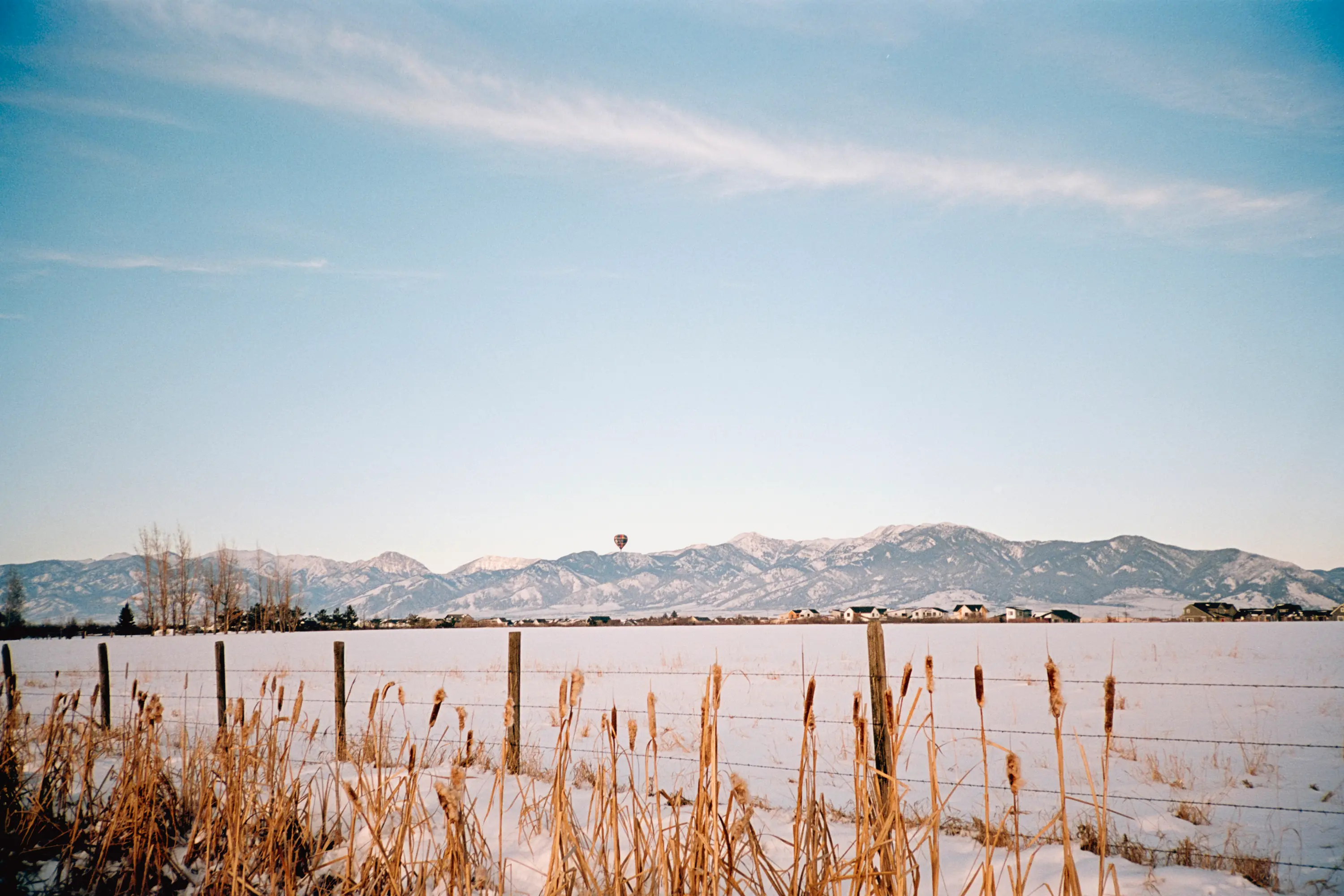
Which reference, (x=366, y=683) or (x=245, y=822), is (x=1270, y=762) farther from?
(x=366, y=683)

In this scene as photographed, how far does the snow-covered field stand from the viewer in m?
6.36

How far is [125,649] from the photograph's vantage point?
37469 millimetres

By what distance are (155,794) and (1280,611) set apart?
241 ft

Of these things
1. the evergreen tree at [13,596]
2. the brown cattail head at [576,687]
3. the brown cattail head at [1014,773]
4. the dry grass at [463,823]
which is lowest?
the evergreen tree at [13,596]

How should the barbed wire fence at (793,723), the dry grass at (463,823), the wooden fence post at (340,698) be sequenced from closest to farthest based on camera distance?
1. the dry grass at (463,823)
2. the barbed wire fence at (793,723)
3. the wooden fence post at (340,698)

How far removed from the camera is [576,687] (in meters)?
2.19

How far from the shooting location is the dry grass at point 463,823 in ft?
6.98

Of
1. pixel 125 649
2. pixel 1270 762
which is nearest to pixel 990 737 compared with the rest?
pixel 1270 762

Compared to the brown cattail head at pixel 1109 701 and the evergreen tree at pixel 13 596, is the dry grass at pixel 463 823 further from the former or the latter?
the evergreen tree at pixel 13 596

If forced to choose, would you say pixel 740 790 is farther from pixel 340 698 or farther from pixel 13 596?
pixel 13 596

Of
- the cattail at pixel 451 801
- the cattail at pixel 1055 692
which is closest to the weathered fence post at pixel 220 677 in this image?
the cattail at pixel 451 801

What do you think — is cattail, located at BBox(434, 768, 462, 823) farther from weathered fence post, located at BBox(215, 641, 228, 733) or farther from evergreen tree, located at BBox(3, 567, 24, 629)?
evergreen tree, located at BBox(3, 567, 24, 629)

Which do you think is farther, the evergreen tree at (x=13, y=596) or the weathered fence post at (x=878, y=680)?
the evergreen tree at (x=13, y=596)

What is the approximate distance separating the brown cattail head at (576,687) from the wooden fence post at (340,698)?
690 centimetres
